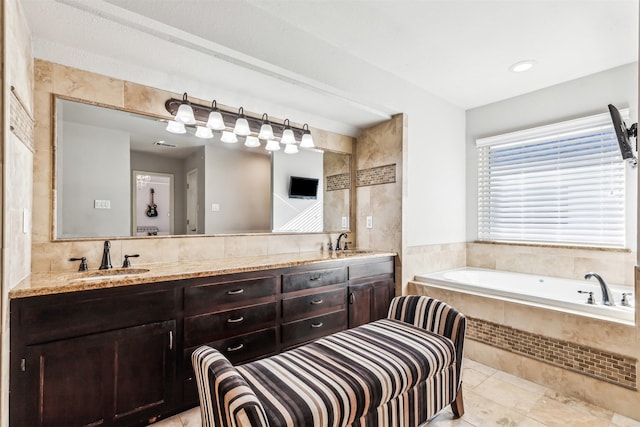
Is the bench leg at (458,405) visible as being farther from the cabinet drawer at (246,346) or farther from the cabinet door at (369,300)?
the cabinet drawer at (246,346)

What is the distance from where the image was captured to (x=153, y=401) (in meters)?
1.74

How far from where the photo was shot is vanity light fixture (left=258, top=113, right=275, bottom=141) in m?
2.65

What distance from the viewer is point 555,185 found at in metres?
3.11

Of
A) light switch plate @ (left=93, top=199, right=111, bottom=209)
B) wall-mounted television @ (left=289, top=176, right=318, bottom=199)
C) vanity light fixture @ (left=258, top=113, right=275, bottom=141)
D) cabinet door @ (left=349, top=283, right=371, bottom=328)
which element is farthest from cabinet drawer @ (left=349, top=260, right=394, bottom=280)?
Result: light switch plate @ (left=93, top=199, right=111, bottom=209)

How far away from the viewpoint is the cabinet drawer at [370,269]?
8.97 ft

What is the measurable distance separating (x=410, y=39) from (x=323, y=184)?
5.19ft

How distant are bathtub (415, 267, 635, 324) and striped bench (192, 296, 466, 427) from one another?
927 millimetres

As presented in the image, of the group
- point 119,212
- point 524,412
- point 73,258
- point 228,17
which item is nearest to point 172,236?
point 119,212

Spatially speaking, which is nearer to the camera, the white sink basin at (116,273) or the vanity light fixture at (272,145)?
the white sink basin at (116,273)

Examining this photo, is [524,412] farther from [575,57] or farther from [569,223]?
[575,57]

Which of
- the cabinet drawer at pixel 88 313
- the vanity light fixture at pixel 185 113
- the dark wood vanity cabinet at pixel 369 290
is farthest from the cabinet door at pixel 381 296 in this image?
the vanity light fixture at pixel 185 113

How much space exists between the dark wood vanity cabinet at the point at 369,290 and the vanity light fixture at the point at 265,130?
1369 millimetres

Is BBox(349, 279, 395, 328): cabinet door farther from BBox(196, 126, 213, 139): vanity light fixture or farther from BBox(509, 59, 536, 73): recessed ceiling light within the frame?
BBox(509, 59, 536, 73): recessed ceiling light

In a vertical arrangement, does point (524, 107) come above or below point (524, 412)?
above
